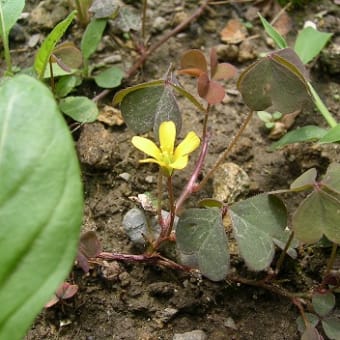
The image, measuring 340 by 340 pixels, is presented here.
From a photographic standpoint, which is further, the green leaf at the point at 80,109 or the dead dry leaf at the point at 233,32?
the dead dry leaf at the point at 233,32

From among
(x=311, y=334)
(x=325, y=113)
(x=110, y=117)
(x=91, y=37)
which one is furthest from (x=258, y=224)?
Result: (x=91, y=37)

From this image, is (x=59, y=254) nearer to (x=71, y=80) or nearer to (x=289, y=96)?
(x=289, y=96)

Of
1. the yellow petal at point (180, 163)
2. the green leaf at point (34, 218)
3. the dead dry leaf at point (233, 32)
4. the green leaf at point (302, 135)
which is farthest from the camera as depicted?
the dead dry leaf at point (233, 32)

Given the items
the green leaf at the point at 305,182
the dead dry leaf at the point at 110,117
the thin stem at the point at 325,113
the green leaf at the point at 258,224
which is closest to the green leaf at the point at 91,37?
the dead dry leaf at the point at 110,117

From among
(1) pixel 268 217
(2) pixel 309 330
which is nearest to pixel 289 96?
(1) pixel 268 217

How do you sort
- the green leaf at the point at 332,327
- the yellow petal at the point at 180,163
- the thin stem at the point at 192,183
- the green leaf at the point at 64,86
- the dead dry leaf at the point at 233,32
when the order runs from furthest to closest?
the dead dry leaf at the point at 233,32 < the green leaf at the point at 64,86 < the thin stem at the point at 192,183 < the green leaf at the point at 332,327 < the yellow petal at the point at 180,163

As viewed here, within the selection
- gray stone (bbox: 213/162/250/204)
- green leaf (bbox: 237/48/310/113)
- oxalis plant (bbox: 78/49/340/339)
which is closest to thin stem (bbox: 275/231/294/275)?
oxalis plant (bbox: 78/49/340/339)

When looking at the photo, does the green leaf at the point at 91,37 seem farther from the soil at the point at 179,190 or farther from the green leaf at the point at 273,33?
the green leaf at the point at 273,33
